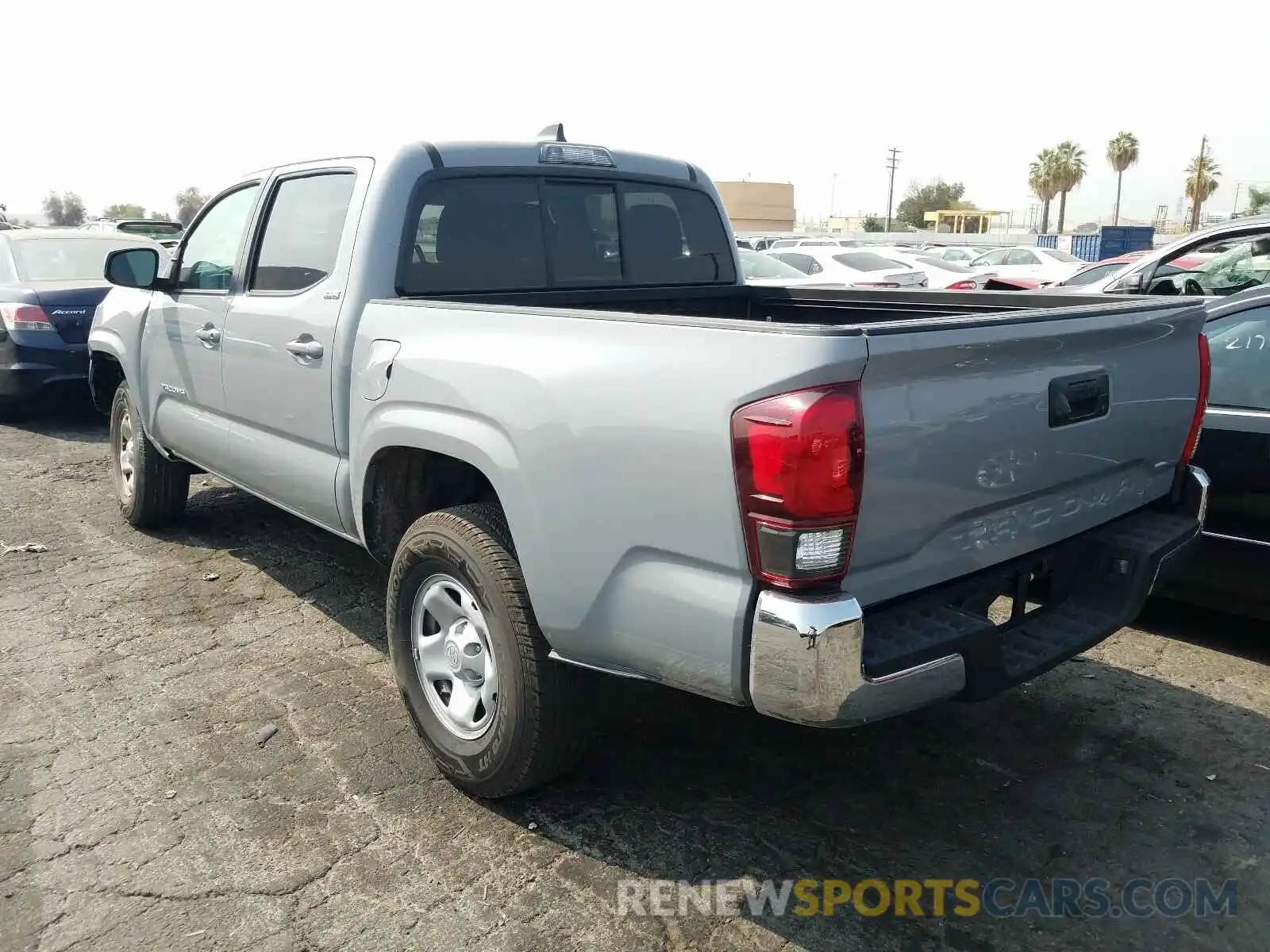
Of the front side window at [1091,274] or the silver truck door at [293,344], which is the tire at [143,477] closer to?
the silver truck door at [293,344]

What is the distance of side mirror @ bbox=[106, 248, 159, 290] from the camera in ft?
16.3

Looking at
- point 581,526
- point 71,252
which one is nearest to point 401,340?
point 581,526

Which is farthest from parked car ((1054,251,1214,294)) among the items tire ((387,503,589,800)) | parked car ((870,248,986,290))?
tire ((387,503,589,800))

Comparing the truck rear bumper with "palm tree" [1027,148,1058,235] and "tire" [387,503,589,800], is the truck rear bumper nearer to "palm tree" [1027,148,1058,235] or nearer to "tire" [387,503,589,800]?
"tire" [387,503,589,800]

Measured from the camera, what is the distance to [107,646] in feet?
14.7

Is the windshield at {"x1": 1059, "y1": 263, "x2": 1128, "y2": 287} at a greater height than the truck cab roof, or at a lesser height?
lesser

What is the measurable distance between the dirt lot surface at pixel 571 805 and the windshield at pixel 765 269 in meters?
10.4

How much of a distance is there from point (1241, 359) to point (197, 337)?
4.52 metres

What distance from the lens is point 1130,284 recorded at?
6820mm

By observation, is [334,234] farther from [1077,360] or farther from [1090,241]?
[1090,241]

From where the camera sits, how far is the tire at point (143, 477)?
5793 millimetres

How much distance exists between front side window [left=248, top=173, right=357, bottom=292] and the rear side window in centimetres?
1362

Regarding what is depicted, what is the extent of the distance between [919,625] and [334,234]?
2.61 m

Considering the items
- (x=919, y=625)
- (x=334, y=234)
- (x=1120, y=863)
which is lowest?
(x=1120, y=863)
